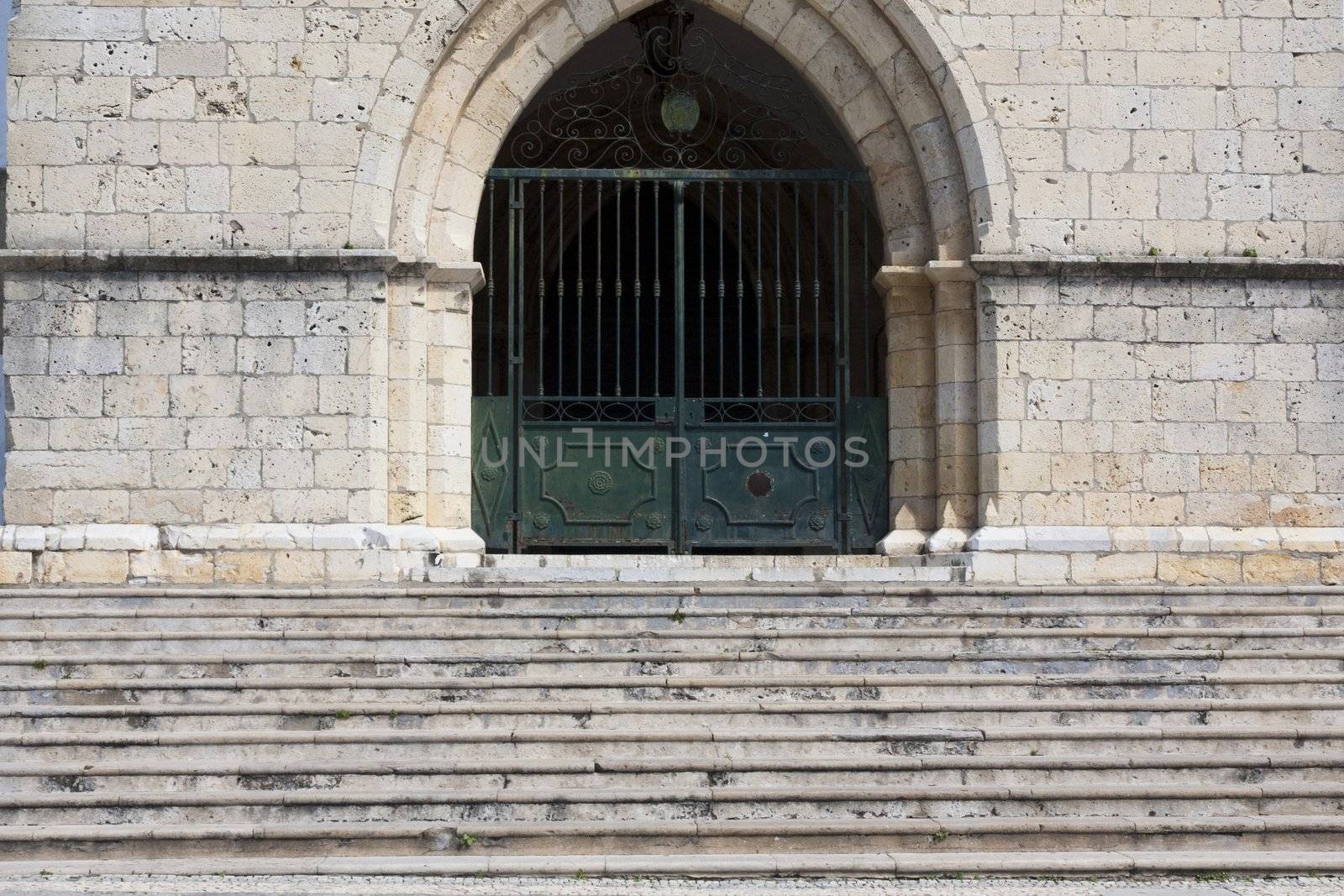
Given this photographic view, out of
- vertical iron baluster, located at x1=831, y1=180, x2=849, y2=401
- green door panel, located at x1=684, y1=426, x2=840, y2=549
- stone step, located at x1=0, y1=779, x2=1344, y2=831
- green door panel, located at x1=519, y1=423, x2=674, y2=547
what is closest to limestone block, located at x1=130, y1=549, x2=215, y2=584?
green door panel, located at x1=519, y1=423, x2=674, y2=547

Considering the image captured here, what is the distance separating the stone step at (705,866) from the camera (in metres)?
5.81

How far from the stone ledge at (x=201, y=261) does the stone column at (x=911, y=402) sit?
116 inches

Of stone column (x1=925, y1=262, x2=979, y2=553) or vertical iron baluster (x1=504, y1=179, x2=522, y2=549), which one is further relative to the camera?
vertical iron baluster (x1=504, y1=179, x2=522, y2=549)

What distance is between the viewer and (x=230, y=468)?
860 centimetres

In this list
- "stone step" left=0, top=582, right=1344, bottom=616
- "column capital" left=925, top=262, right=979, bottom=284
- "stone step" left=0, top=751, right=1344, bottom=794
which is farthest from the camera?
"column capital" left=925, top=262, right=979, bottom=284

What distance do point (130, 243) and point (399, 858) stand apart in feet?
14.0

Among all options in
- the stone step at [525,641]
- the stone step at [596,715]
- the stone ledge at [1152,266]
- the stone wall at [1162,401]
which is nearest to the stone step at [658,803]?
the stone step at [596,715]

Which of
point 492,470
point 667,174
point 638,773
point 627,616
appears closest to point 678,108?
point 667,174

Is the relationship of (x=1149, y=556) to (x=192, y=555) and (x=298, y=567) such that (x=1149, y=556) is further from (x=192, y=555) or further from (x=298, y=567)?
(x=192, y=555)

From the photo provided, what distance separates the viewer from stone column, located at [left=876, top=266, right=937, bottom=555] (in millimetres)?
9305

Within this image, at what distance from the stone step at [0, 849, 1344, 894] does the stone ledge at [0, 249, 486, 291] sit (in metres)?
3.66

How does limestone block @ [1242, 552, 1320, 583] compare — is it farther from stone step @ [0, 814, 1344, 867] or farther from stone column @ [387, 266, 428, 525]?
stone column @ [387, 266, 428, 525]

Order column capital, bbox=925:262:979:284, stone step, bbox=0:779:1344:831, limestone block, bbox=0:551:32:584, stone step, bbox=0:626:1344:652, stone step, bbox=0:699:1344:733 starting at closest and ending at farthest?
stone step, bbox=0:779:1344:831 → stone step, bbox=0:699:1344:733 → stone step, bbox=0:626:1344:652 → limestone block, bbox=0:551:32:584 → column capital, bbox=925:262:979:284

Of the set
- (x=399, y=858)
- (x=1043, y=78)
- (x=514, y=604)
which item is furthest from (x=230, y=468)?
(x=1043, y=78)
